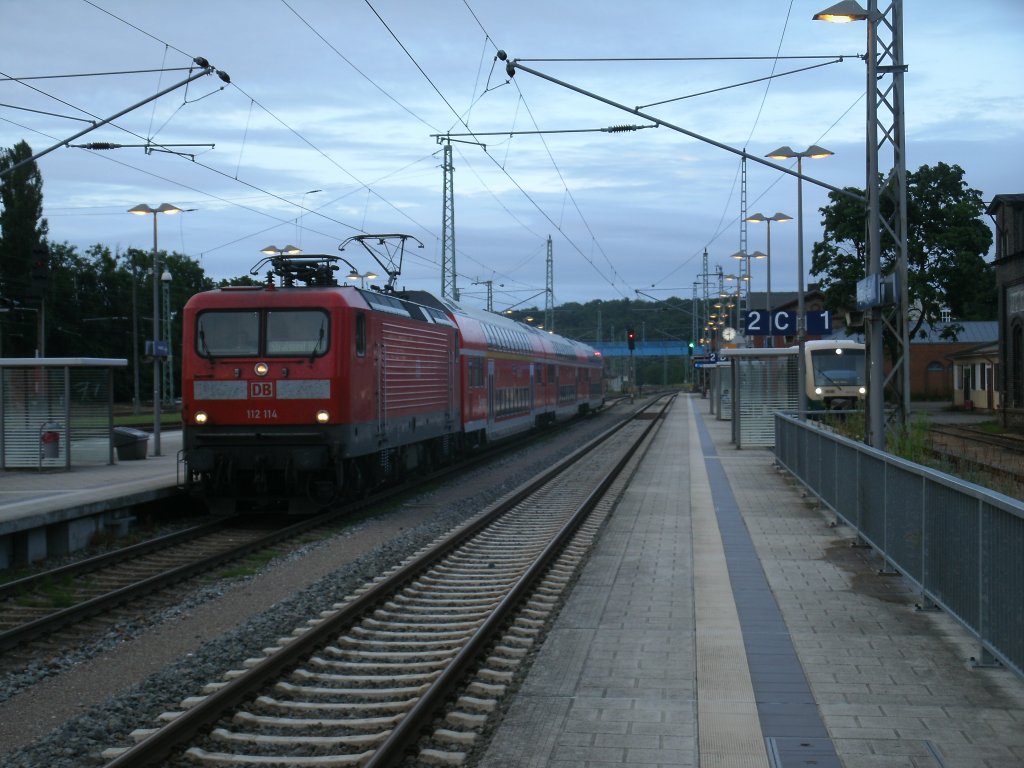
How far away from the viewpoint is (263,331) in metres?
14.6

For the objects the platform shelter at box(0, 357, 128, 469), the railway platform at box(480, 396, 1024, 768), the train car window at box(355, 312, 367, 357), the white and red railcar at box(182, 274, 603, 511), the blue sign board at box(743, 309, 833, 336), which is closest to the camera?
the railway platform at box(480, 396, 1024, 768)

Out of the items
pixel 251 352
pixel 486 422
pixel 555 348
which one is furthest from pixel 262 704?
pixel 555 348

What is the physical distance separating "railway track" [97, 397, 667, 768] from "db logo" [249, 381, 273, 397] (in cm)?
353

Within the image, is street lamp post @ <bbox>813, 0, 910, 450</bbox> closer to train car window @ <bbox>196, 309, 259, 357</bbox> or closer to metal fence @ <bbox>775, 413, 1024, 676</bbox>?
metal fence @ <bbox>775, 413, 1024, 676</bbox>

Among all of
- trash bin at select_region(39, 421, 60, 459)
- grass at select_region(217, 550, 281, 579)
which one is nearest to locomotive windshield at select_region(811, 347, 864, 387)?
trash bin at select_region(39, 421, 60, 459)

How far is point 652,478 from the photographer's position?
2014 cm

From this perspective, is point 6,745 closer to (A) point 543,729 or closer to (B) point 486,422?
(A) point 543,729

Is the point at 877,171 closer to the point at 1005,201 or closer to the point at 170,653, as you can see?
the point at 170,653

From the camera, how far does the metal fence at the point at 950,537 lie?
6.07 meters

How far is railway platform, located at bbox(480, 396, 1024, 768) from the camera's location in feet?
17.8

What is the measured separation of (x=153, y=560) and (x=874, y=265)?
9.66 metres

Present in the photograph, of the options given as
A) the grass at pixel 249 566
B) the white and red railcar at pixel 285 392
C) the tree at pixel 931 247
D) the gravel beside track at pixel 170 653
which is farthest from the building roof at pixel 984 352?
the grass at pixel 249 566

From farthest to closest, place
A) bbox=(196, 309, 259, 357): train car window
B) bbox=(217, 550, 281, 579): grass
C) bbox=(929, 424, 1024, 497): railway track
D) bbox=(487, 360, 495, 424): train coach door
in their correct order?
bbox=(487, 360, 495, 424): train coach door → bbox=(929, 424, 1024, 497): railway track → bbox=(196, 309, 259, 357): train car window → bbox=(217, 550, 281, 579): grass

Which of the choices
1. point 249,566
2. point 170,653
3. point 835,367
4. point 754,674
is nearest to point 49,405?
point 249,566
